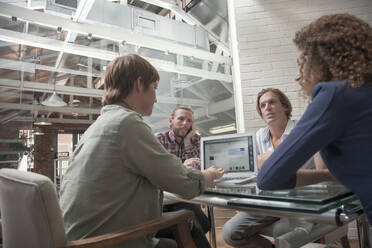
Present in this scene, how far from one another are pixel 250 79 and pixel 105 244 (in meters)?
2.89

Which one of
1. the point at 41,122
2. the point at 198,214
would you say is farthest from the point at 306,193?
the point at 41,122

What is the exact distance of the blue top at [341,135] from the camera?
753mm

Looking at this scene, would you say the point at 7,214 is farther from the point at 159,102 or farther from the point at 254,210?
the point at 159,102

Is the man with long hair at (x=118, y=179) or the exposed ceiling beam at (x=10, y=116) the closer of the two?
the man with long hair at (x=118, y=179)

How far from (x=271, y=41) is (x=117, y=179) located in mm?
2981

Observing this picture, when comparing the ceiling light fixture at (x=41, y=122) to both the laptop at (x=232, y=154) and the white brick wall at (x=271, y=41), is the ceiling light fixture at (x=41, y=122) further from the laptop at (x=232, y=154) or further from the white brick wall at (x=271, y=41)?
the laptop at (x=232, y=154)

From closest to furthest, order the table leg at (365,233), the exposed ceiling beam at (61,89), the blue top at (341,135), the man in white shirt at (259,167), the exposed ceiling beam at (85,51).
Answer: the blue top at (341,135) → the man in white shirt at (259,167) → the table leg at (365,233) → the exposed ceiling beam at (61,89) → the exposed ceiling beam at (85,51)

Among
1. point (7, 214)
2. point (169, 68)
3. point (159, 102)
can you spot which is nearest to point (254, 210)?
point (7, 214)

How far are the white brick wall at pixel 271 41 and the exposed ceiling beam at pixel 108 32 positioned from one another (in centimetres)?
90

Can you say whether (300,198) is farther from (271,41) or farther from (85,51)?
(85,51)

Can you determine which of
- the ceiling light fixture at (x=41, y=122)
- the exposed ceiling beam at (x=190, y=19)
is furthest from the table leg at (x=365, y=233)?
the ceiling light fixture at (x=41, y=122)

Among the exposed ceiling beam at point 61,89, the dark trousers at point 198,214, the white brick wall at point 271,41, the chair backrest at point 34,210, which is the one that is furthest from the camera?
the white brick wall at point 271,41

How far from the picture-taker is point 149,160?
1043mm

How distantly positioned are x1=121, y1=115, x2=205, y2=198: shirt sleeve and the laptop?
614 millimetres
